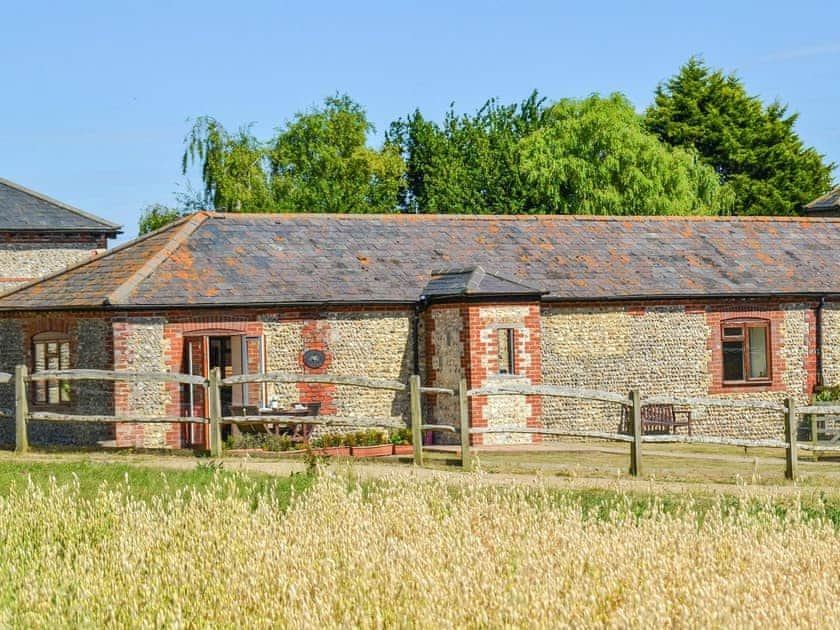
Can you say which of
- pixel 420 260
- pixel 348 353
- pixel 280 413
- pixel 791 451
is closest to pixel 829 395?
pixel 420 260

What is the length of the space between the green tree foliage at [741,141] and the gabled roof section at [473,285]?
99.7 feet

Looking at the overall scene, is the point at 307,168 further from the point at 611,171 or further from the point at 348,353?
the point at 348,353

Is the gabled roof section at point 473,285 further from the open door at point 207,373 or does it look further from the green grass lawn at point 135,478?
the green grass lawn at point 135,478

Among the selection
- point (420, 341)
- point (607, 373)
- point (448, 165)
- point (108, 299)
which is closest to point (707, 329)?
point (607, 373)

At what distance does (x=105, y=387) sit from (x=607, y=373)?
9.89 metres

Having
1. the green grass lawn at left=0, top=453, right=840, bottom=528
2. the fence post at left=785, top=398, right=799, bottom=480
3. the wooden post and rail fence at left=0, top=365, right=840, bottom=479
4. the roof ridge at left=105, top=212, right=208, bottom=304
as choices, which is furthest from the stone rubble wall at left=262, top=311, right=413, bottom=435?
the fence post at left=785, top=398, right=799, bottom=480

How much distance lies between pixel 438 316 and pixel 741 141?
109ft

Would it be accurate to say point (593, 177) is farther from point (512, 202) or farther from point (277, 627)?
point (277, 627)

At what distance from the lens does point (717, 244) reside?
97.5 ft

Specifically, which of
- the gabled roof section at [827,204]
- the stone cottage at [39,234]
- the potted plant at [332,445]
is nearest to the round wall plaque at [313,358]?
the potted plant at [332,445]

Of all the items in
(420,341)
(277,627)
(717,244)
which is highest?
(717,244)

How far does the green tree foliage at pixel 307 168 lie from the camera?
52.0 metres

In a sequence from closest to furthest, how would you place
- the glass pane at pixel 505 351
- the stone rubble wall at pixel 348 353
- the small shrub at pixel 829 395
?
the stone rubble wall at pixel 348 353 → the glass pane at pixel 505 351 → the small shrub at pixel 829 395

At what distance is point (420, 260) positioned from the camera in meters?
27.0
